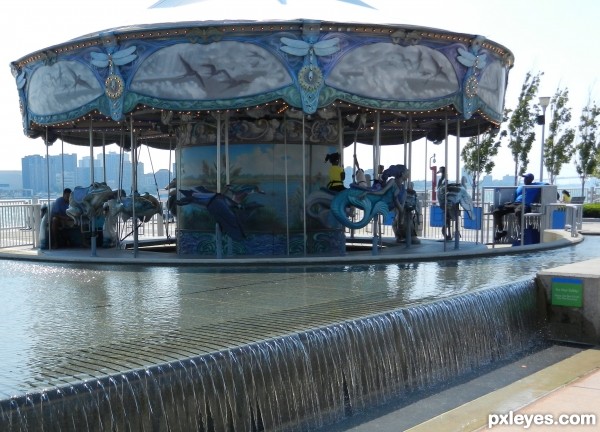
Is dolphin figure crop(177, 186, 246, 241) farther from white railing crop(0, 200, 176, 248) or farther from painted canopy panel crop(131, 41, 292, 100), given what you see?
white railing crop(0, 200, 176, 248)

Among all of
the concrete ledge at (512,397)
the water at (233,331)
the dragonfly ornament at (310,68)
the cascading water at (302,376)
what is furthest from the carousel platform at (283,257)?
the concrete ledge at (512,397)

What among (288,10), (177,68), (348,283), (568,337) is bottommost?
(568,337)

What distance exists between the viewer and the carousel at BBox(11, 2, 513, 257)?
44.1 ft

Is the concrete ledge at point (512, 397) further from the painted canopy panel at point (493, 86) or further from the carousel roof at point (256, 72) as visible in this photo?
the painted canopy panel at point (493, 86)

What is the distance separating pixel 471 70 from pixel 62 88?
8.37 meters

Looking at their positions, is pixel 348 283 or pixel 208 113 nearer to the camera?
pixel 348 283

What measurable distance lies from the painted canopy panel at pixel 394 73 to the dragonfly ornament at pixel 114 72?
12.6ft

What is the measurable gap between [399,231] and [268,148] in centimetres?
494

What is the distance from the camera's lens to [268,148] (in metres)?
15.3

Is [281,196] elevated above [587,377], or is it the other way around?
[281,196]

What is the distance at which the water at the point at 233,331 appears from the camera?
5.84 meters

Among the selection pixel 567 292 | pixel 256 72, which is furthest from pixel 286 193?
pixel 567 292

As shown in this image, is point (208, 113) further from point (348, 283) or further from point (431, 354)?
point (431, 354)

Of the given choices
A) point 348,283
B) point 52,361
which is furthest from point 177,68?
point 52,361
